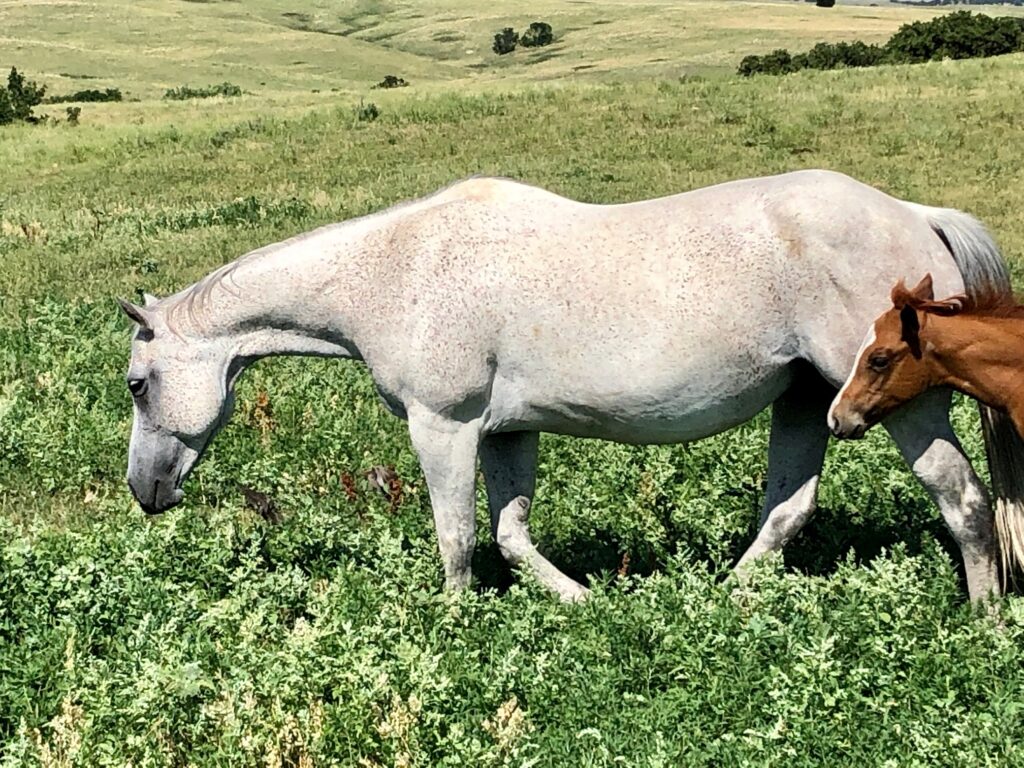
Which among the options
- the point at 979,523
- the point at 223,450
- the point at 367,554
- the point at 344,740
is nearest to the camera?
the point at 344,740

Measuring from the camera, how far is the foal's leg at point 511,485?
6770mm

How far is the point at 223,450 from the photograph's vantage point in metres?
9.12

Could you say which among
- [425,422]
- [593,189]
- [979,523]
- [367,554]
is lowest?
[593,189]

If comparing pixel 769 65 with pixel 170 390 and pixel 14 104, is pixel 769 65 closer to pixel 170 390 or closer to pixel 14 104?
pixel 14 104

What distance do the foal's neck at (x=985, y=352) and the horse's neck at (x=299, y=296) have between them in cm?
256

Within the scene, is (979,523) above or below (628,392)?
below

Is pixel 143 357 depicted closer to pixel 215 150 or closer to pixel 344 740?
pixel 344 740

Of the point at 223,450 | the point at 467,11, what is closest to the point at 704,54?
the point at 467,11

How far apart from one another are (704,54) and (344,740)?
73326mm

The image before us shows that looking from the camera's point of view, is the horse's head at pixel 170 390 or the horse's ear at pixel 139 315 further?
the horse's head at pixel 170 390

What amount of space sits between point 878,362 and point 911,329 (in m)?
0.19

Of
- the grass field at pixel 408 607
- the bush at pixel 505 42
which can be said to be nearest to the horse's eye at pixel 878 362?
the grass field at pixel 408 607

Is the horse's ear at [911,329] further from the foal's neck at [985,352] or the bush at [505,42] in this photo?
the bush at [505,42]

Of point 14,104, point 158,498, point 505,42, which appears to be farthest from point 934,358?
point 505,42
